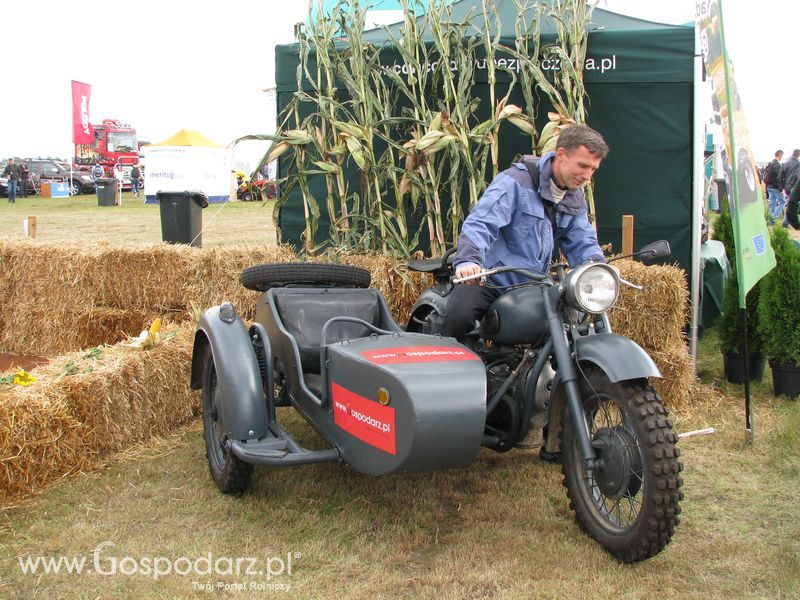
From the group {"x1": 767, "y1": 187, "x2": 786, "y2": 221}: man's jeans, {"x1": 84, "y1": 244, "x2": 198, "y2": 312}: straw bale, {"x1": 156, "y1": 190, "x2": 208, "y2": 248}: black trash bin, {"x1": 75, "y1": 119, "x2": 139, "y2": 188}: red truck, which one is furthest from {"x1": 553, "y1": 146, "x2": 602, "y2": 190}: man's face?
{"x1": 75, "y1": 119, "x2": 139, "y2": 188}: red truck

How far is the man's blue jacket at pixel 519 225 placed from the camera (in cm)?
317

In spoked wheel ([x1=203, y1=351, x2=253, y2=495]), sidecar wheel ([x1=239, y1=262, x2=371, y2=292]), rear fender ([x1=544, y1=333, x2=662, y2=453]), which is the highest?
sidecar wheel ([x1=239, y1=262, x2=371, y2=292])

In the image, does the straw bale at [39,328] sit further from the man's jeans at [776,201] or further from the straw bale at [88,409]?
the man's jeans at [776,201]

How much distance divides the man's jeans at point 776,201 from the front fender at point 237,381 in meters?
17.3

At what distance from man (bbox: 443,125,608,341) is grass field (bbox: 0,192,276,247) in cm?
642

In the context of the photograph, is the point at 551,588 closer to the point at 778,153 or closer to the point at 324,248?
the point at 324,248

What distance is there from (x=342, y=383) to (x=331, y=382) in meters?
0.12

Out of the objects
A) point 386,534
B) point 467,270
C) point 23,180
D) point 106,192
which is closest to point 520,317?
point 467,270

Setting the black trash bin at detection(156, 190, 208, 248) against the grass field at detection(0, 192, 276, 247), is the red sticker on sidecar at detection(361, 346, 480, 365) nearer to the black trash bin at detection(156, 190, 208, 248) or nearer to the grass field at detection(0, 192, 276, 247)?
the black trash bin at detection(156, 190, 208, 248)

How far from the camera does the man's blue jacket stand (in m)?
3.17

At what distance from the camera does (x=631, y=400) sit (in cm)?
259

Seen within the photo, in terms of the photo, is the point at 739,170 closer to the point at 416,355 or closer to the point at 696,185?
the point at 696,185

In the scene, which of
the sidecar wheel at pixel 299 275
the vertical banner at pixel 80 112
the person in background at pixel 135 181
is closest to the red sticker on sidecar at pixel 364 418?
the sidecar wheel at pixel 299 275

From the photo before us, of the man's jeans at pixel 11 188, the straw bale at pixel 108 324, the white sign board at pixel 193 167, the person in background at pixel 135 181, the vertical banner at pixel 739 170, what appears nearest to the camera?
the vertical banner at pixel 739 170
